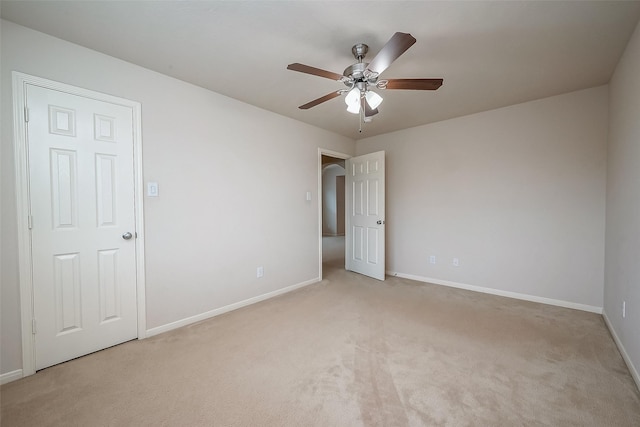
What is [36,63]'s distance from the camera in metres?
1.84

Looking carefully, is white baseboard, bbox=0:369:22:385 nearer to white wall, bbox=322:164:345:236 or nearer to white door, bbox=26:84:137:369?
white door, bbox=26:84:137:369

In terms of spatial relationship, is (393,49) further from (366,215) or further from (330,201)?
(330,201)

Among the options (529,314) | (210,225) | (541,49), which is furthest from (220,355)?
(541,49)

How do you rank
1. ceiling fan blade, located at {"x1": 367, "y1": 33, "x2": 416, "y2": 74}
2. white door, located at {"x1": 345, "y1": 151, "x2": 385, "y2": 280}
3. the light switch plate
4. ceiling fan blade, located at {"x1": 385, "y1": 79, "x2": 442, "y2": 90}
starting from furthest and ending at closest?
white door, located at {"x1": 345, "y1": 151, "x2": 385, "y2": 280} < the light switch plate < ceiling fan blade, located at {"x1": 385, "y1": 79, "x2": 442, "y2": 90} < ceiling fan blade, located at {"x1": 367, "y1": 33, "x2": 416, "y2": 74}

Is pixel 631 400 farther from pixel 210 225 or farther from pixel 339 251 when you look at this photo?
pixel 339 251

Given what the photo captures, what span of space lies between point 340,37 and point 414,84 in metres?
0.63

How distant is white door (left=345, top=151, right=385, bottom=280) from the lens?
4.00 m

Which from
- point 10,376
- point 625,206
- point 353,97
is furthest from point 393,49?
point 10,376

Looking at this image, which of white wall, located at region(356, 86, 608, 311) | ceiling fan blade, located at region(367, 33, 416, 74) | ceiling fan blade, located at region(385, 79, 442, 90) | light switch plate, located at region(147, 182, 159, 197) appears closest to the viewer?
ceiling fan blade, located at region(367, 33, 416, 74)

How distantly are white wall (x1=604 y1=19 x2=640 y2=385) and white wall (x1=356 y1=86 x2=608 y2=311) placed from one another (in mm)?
234

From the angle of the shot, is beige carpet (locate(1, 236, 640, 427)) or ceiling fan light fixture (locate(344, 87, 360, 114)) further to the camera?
ceiling fan light fixture (locate(344, 87, 360, 114))

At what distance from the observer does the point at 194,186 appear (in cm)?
266

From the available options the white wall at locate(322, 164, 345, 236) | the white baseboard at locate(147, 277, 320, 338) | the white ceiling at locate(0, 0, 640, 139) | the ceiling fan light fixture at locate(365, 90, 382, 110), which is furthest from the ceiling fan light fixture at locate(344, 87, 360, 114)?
the white wall at locate(322, 164, 345, 236)

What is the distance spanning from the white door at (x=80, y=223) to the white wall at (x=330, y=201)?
766 centimetres
